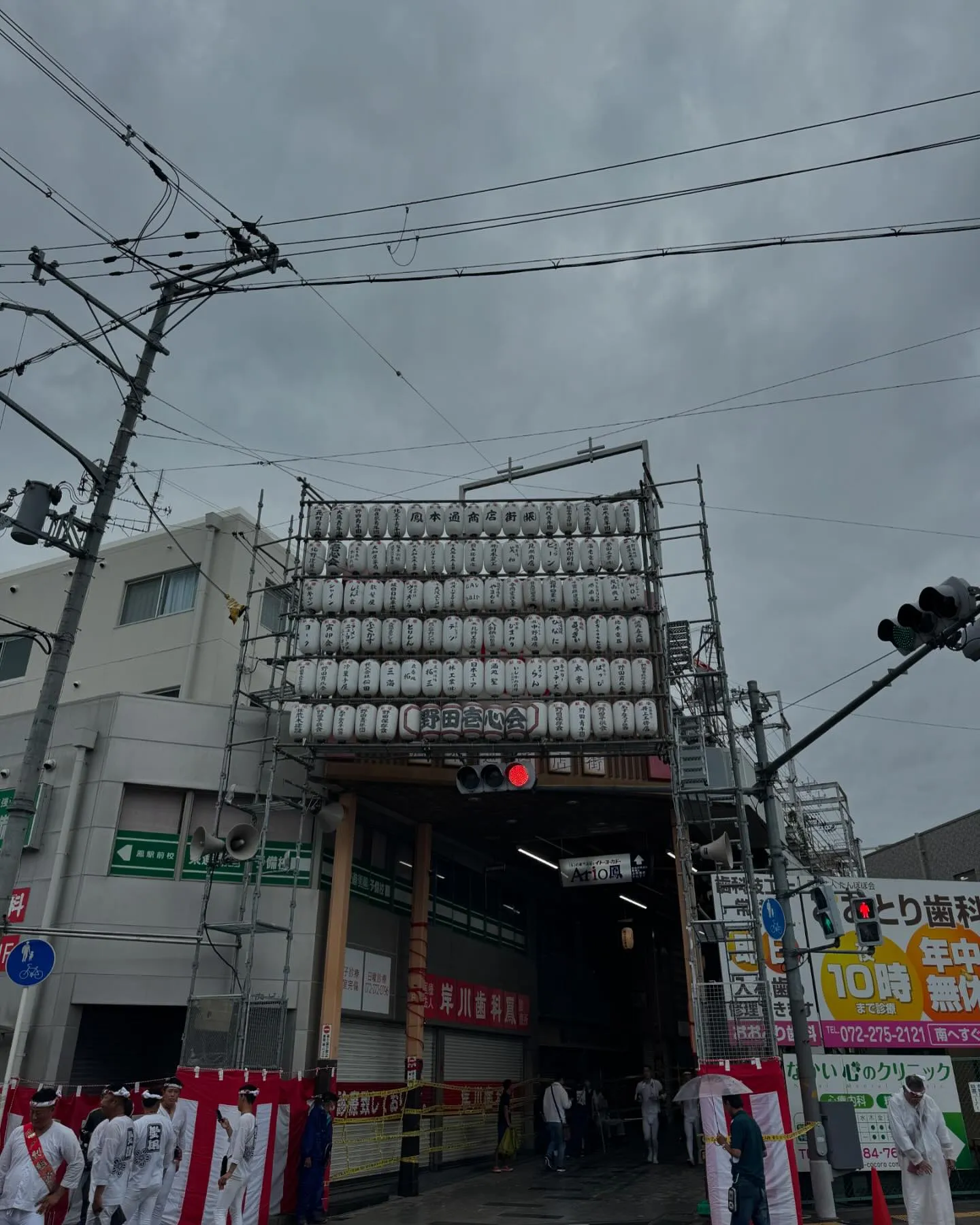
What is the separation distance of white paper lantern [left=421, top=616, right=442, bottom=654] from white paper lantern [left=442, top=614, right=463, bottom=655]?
0.08m

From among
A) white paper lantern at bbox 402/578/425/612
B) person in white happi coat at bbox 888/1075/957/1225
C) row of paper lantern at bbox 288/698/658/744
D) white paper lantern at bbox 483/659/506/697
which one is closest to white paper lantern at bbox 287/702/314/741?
row of paper lantern at bbox 288/698/658/744

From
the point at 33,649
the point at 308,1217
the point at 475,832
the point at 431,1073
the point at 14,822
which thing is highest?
the point at 33,649

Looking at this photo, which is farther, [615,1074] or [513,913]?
[615,1074]

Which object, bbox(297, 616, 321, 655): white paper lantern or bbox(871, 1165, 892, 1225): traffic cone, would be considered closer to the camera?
bbox(871, 1165, 892, 1225): traffic cone

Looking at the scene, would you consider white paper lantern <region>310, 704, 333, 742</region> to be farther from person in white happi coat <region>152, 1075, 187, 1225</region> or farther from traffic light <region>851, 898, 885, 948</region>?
traffic light <region>851, 898, 885, 948</region>

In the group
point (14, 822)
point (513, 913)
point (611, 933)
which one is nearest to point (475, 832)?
point (513, 913)

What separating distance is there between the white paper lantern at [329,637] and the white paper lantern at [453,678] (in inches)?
85.7

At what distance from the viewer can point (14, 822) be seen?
1138cm

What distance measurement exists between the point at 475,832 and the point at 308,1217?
892cm

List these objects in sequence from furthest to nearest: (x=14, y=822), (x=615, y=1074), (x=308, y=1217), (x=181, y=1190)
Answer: (x=615, y=1074), (x=308, y=1217), (x=181, y=1190), (x=14, y=822)

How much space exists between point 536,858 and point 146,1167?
47.4 ft

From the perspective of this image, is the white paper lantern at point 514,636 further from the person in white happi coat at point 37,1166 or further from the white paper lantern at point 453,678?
the person in white happi coat at point 37,1166

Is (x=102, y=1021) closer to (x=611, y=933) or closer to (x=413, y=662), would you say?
(x=413, y=662)

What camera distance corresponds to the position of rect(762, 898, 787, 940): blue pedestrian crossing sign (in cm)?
1399
